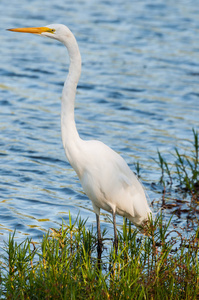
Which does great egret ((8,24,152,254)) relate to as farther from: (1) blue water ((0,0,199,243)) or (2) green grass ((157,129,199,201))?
(2) green grass ((157,129,199,201))

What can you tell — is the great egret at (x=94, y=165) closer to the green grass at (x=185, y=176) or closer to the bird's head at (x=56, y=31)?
the bird's head at (x=56, y=31)

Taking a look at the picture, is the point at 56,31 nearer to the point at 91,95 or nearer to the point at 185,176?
the point at 185,176

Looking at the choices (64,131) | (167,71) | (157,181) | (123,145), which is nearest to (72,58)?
(64,131)

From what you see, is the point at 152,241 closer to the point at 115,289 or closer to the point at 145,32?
the point at 115,289

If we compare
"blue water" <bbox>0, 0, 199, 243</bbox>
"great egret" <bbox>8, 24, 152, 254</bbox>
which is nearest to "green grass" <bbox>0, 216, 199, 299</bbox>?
"great egret" <bbox>8, 24, 152, 254</bbox>

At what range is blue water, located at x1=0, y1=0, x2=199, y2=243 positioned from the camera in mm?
6836

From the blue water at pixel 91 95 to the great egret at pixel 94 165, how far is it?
991 mm

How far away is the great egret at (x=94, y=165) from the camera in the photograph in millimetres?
4664

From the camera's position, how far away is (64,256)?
4.19m

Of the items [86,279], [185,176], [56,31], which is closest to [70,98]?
[56,31]

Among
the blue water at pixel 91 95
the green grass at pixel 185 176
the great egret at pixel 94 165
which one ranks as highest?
the blue water at pixel 91 95

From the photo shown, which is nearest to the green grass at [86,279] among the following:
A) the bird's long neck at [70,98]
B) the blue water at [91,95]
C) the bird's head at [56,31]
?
the bird's long neck at [70,98]

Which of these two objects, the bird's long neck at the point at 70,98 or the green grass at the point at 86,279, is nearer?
the green grass at the point at 86,279

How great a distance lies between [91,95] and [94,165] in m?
6.08
